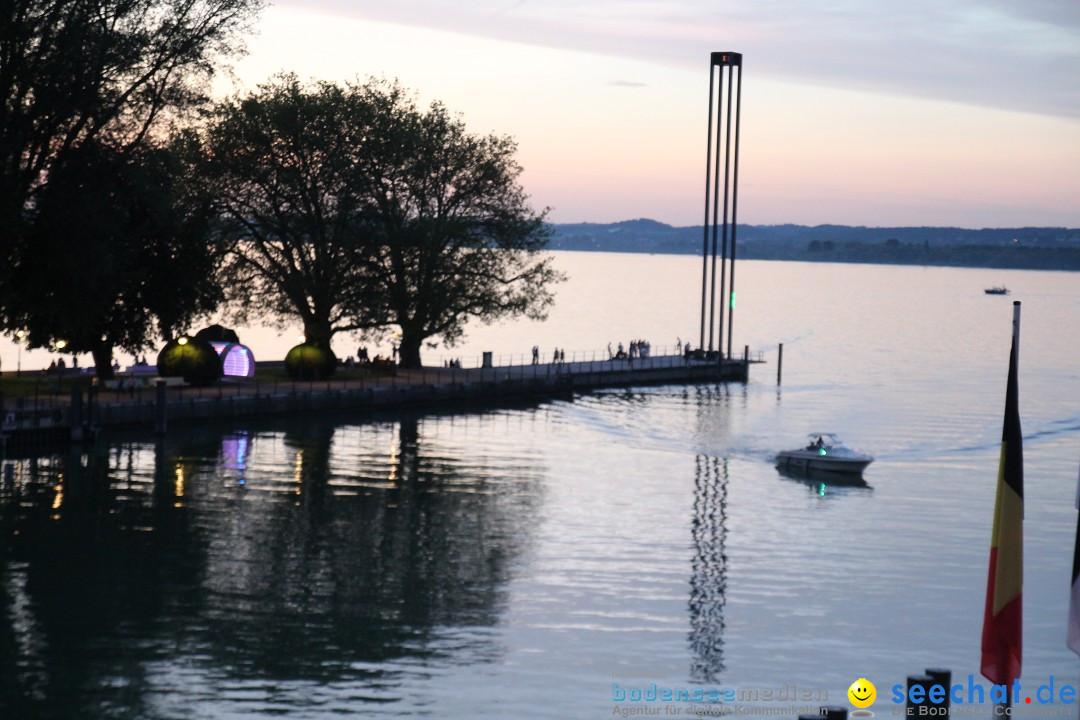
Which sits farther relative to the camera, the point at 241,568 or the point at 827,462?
the point at 827,462

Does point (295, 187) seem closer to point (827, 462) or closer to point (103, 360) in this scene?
point (103, 360)

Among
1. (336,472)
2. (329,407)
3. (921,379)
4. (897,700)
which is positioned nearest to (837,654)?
(897,700)

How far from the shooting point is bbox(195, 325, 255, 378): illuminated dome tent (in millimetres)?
79188

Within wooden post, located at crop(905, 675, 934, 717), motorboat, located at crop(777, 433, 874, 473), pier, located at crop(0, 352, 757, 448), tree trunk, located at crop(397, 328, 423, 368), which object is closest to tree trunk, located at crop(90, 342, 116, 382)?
pier, located at crop(0, 352, 757, 448)

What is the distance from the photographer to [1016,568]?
1523 centimetres

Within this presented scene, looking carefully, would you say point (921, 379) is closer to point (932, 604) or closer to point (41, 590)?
point (932, 604)

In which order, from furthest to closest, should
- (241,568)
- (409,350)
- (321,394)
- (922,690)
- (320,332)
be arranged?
(409,350)
(320,332)
(321,394)
(241,568)
(922,690)

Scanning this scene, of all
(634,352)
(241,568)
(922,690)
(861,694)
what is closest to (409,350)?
(634,352)

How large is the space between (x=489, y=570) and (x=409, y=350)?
5330 centimetres

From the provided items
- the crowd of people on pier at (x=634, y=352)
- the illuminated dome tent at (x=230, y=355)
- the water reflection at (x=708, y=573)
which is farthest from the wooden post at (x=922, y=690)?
the crowd of people on pier at (x=634, y=352)

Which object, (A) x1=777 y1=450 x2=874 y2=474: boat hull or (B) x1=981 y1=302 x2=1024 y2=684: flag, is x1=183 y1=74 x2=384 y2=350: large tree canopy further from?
(B) x1=981 y1=302 x2=1024 y2=684: flag

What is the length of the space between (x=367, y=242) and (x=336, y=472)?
2877cm

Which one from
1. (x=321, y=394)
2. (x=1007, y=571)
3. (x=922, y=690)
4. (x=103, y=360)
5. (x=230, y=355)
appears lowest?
(x=922, y=690)

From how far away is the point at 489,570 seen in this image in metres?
42.6
